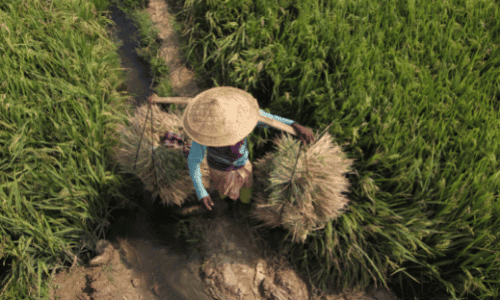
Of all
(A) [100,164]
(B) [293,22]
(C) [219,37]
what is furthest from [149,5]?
(A) [100,164]

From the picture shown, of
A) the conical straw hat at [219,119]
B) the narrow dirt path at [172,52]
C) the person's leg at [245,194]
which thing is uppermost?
the conical straw hat at [219,119]

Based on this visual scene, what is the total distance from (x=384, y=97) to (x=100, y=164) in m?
2.60

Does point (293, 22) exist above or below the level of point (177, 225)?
above

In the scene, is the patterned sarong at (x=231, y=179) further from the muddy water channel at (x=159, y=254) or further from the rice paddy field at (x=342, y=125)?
the muddy water channel at (x=159, y=254)

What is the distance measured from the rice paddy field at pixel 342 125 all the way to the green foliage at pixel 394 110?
1 cm

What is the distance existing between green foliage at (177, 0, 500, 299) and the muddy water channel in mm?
977

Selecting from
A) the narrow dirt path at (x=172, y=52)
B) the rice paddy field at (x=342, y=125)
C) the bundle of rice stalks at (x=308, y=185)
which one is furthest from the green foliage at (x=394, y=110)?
the narrow dirt path at (x=172, y=52)

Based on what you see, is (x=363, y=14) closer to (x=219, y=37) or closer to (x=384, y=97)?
(x=384, y=97)

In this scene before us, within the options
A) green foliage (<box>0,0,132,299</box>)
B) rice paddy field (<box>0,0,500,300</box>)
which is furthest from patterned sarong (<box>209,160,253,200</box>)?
green foliage (<box>0,0,132,299</box>)

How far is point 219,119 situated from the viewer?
1.98m

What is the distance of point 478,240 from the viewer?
7.27ft

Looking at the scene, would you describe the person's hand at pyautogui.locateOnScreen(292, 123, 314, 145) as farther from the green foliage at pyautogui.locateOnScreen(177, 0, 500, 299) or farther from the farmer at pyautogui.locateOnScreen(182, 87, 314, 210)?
the green foliage at pyautogui.locateOnScreen(177, 0, 500, 299)

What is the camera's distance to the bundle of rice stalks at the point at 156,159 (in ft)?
8.64

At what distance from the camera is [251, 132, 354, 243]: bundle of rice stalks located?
238 centimetres
